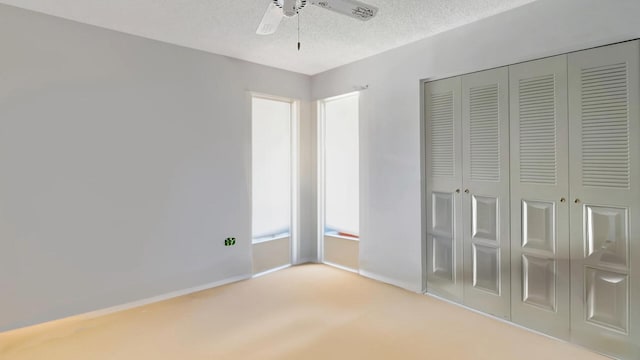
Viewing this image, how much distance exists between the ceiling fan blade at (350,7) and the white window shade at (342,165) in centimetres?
214

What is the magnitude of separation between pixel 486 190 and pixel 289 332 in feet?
6.51

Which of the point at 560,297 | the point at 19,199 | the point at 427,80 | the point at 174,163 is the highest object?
the point at 427,80

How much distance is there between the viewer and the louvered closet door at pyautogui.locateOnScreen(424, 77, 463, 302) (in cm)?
314

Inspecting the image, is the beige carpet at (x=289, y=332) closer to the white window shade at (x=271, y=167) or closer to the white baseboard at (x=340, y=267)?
the white baseboard at (x=340, y=267)

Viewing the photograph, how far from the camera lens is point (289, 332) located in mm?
2650

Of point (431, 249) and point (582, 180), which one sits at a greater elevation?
point (582, 180)

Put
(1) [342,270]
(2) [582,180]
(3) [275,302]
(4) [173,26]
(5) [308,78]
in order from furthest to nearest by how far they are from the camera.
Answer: (5) [308,78], (1) [342,270], (3) [275,302], (4) [173,26], (2) [582,180]

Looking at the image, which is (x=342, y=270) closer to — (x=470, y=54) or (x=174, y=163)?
(x=174, y=163)

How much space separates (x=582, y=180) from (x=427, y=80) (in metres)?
1.56

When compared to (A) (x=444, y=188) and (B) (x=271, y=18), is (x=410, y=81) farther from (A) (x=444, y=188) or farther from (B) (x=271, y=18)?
(B) (x=271, y=18)

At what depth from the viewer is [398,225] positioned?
11.8 ft

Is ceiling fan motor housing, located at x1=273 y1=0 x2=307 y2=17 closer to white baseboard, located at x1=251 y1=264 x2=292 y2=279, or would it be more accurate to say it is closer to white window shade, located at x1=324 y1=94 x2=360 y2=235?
white window shade, located at x1=324 y1=94 x2=360 y2=235

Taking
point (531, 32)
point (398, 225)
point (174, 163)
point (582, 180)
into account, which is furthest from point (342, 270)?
point (531, 32)

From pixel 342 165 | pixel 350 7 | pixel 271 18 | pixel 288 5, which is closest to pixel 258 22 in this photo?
pixel 271 18
